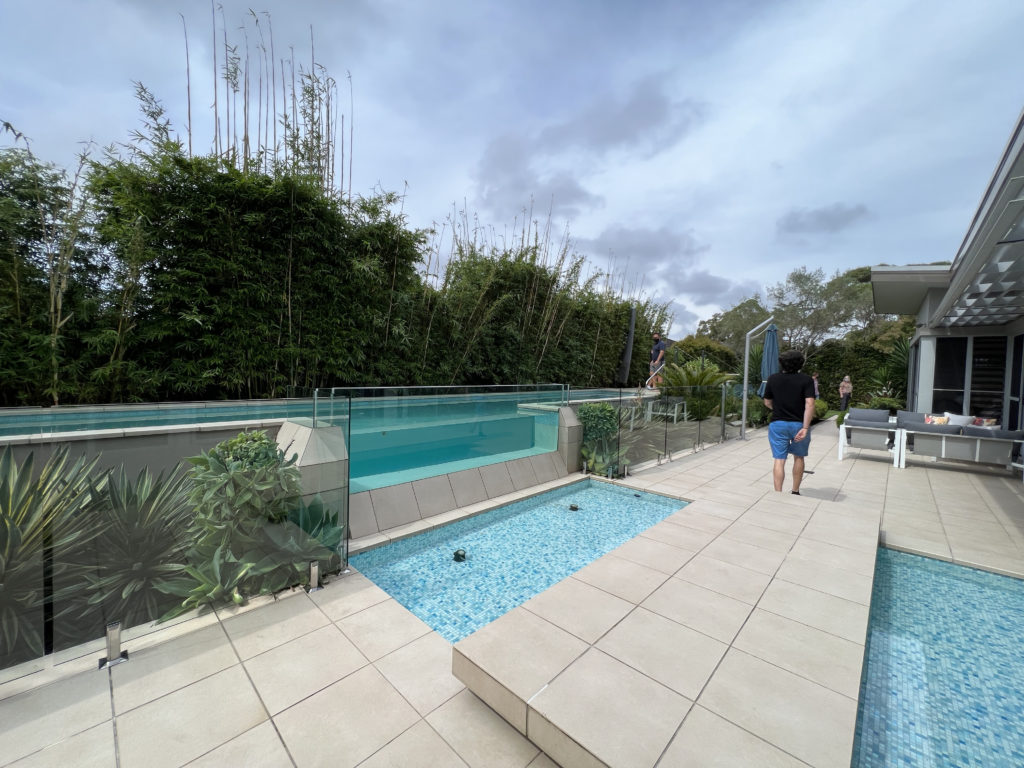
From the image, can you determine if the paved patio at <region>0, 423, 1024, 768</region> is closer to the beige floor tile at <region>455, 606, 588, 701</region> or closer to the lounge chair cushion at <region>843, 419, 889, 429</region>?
the beige floor tile at <region>455, 606, 588, 701</region>

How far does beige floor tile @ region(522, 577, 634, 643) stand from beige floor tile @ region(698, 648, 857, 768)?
0.49m

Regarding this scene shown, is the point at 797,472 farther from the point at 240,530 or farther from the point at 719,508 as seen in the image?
the point at 240,530

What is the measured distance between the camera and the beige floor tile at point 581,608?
1.87 metres

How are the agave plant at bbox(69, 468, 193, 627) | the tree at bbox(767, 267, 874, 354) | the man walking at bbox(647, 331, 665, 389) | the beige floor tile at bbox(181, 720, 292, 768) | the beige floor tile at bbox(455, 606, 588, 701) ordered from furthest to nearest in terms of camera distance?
1. the tree at bbox(767, 267, 874, 354)
2. the man walking at bbox(647, 331, 665, 389)
3. the agave plant at bbox(69, 468, 193, 627)
4. the beige floor tile at bbox(455, 606, 588, 701)
5. the beige floor tile at bbox(181, 720, 292, 768)

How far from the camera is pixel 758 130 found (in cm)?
680

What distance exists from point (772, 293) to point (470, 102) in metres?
17.2

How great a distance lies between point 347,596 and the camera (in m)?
2.40

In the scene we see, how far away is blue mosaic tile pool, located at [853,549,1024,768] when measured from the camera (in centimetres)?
156

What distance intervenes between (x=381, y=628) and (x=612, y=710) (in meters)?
1.25

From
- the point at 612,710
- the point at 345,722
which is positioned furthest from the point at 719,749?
the point at 345,722

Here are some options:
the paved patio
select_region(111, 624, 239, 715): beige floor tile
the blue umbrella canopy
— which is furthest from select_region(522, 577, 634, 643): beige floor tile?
the blue umbrella canopy

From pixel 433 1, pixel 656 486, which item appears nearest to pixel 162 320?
pixel 433 1

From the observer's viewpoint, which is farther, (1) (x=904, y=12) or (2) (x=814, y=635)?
(1) (x=904, y=12)

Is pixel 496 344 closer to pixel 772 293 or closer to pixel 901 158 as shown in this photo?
pixel 901 158
